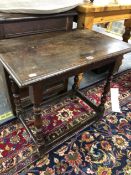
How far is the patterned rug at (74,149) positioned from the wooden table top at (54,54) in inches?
25.0

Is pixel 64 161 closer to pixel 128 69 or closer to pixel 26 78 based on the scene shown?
pixel 26 78

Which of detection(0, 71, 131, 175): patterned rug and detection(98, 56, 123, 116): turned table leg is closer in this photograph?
detection(0, 71, 131, 175): patterned rug

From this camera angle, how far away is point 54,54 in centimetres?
90

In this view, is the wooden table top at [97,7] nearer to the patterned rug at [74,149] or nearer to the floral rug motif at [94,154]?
the patterned rug at [74,149]

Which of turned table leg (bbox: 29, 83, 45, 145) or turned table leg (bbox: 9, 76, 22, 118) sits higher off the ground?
turned table leg (bbox: 29, 83, 45, 145)

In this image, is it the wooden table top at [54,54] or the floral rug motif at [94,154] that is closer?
the wooden table top at [54,54]

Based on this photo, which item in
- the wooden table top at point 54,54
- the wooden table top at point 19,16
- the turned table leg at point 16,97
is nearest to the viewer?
the wooden table top at point 54,54

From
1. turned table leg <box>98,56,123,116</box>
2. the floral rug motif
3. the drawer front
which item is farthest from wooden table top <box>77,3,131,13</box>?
the floral rug motif

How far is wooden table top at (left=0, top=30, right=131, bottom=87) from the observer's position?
746mm

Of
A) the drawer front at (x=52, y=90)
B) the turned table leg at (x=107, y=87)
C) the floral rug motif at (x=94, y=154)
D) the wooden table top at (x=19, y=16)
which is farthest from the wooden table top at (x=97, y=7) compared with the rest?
the floral rug motif at (x=94, y=154)

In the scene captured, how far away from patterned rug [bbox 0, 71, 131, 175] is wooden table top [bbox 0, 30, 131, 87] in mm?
636

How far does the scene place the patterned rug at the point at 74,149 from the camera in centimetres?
106

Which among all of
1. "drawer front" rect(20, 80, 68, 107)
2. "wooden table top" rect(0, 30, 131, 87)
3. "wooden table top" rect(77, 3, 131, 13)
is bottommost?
"drawer front" rect(20, 80, 68, 107)

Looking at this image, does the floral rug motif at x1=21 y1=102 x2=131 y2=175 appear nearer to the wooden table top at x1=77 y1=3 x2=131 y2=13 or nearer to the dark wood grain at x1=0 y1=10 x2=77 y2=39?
the dark wood grain at x1=0 y1=10 x2=77 y2=39
